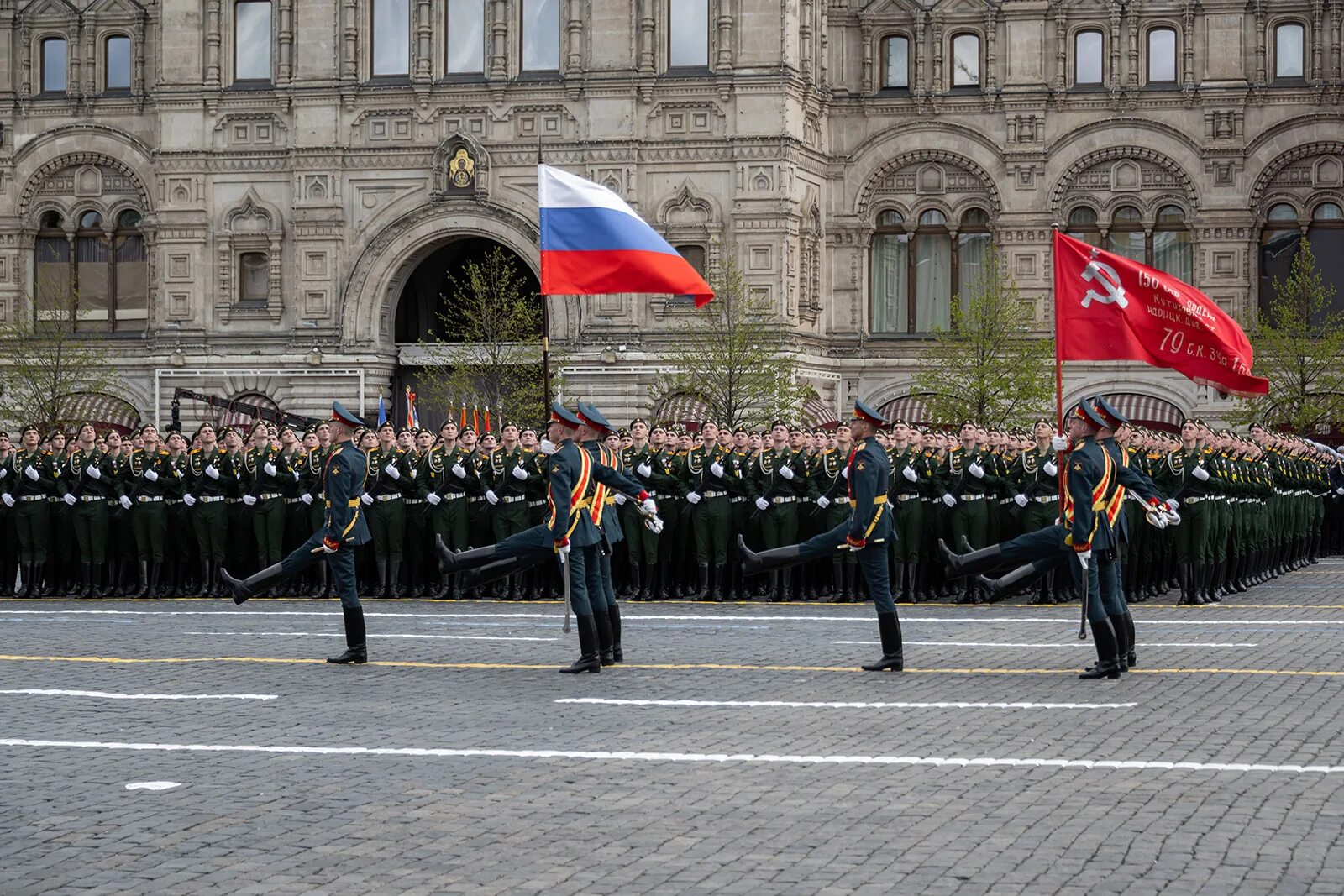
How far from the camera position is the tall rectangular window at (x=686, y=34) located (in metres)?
44.0

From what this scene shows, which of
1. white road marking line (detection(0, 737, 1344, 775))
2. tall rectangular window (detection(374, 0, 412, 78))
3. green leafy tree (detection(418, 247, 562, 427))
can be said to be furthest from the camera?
tall rectangular window (detection(374, 0, 412, 78))

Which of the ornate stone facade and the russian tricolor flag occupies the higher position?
the ornate stone facade

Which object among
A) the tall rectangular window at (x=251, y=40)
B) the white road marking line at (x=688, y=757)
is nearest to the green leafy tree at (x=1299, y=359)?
the tall rectangular window at (x=251, y=40)

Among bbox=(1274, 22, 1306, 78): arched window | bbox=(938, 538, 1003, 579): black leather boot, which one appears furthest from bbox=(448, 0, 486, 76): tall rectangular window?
bbox=(938, 538, 1003, 579): black leather boot

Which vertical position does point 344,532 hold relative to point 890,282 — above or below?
below

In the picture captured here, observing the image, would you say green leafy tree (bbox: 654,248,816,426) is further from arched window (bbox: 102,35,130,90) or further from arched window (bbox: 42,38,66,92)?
arched window (bbox: 42,38,66,92)

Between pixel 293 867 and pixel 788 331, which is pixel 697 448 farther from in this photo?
pixel 788 331

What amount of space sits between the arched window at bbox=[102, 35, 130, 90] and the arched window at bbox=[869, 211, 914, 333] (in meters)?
16.6

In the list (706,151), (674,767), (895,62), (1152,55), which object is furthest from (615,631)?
(1152,55)

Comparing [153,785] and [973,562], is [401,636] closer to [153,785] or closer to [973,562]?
[973,562]

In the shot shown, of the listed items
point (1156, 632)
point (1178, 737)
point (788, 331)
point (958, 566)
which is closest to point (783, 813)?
point (1178, 737)

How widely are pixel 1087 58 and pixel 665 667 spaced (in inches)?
1304

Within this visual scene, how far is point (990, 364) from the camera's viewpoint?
4288cm

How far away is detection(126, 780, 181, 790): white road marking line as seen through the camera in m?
10.3
